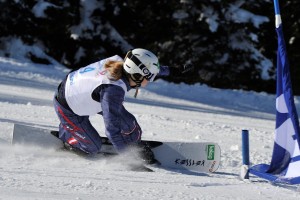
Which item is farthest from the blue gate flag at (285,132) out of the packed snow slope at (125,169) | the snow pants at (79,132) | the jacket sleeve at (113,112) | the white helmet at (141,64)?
the snow pants at (79,132)

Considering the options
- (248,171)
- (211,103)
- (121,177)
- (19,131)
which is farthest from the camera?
(211,103)

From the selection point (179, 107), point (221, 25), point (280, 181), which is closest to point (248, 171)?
point (280, 181)

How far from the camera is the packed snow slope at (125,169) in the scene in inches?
175

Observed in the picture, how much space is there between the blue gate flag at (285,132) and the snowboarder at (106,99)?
3.73 ft

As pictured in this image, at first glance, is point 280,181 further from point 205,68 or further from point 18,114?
point 205,68

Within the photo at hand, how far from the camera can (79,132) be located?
6070mm

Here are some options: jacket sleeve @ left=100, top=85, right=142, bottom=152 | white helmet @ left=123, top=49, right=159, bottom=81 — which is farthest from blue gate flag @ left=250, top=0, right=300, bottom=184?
jacket sleeve @ left=100, top=85, right=142, bottom=152

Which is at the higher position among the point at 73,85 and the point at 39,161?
the point at 73,85

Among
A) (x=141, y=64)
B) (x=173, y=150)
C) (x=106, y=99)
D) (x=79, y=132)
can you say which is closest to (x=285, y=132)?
(x=173, y=150)

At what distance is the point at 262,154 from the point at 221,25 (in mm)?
10306

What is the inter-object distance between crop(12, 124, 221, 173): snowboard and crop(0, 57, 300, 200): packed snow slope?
4.2 inches

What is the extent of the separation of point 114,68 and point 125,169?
0.93 meters

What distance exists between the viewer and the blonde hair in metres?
5.38

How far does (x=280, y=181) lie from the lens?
523 centimetres
